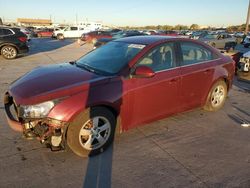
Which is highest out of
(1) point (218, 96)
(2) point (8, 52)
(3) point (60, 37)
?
(1) point (218, 96)

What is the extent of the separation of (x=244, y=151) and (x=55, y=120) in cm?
284

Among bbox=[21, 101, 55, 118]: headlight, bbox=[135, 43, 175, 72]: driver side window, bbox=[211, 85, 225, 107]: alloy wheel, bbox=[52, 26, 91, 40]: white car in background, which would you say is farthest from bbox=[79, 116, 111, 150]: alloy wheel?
bbox=[52, 26, 91, 40]: white car in background

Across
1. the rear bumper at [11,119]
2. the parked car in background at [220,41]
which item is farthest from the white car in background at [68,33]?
the rear bumper at [11,119]

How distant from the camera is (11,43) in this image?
1413cm

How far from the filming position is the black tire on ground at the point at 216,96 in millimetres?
5402

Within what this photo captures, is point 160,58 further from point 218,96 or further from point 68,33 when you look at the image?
point 68,33

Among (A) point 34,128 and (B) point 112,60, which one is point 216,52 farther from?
(A) point 34,128

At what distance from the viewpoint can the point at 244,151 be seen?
394cm

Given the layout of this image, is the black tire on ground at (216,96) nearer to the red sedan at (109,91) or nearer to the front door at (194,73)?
the red sedan at (109,91)

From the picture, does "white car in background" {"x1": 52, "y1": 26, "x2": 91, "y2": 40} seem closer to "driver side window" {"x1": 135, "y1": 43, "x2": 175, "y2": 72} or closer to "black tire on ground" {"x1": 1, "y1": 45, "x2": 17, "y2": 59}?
"black tire on ground" {"x1": 1, "y1": 45, "x2": 17, "y2": 59}

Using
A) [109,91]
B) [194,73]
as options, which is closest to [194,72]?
[194,73]

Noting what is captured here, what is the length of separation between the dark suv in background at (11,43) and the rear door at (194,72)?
1201 cm

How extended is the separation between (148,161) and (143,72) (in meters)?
1.28

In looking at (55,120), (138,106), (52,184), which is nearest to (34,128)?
(55,120)
